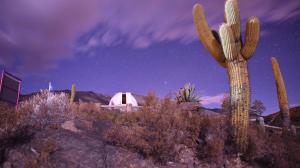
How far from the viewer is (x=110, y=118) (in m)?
12.0

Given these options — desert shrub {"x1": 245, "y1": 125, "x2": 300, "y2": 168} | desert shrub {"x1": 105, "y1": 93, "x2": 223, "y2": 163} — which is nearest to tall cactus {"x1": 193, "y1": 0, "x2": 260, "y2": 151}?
desert shrub {"x1": 245, "y1": 125, "x2": 300, "y2": 168}

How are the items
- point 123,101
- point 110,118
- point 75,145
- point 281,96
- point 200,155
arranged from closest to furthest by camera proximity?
point 75,145, point 200,155, point 110,118, point 281,96, point 123,101

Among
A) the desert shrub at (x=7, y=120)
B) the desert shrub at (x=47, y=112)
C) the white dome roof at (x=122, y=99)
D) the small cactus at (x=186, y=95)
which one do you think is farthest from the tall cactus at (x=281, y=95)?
the desert shrub at (x=7, y=120)

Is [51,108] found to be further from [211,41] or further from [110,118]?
[211,41]

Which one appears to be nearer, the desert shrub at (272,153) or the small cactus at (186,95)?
the desert shrub at (272,153)

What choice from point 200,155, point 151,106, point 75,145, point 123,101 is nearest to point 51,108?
point 75,145

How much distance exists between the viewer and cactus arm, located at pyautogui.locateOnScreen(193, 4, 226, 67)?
1117 centimetres

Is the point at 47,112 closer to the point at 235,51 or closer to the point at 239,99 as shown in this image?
the point at 239,99

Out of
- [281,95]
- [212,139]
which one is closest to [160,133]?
[212,139]

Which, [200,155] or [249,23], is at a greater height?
[249,23]

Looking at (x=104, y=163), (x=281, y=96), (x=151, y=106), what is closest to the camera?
(x=104, y=163)

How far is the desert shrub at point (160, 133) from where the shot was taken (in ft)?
26.2

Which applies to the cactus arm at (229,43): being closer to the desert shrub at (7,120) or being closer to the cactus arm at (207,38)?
the cactus arm at (207,38)

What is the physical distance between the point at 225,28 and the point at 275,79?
33.5ft
